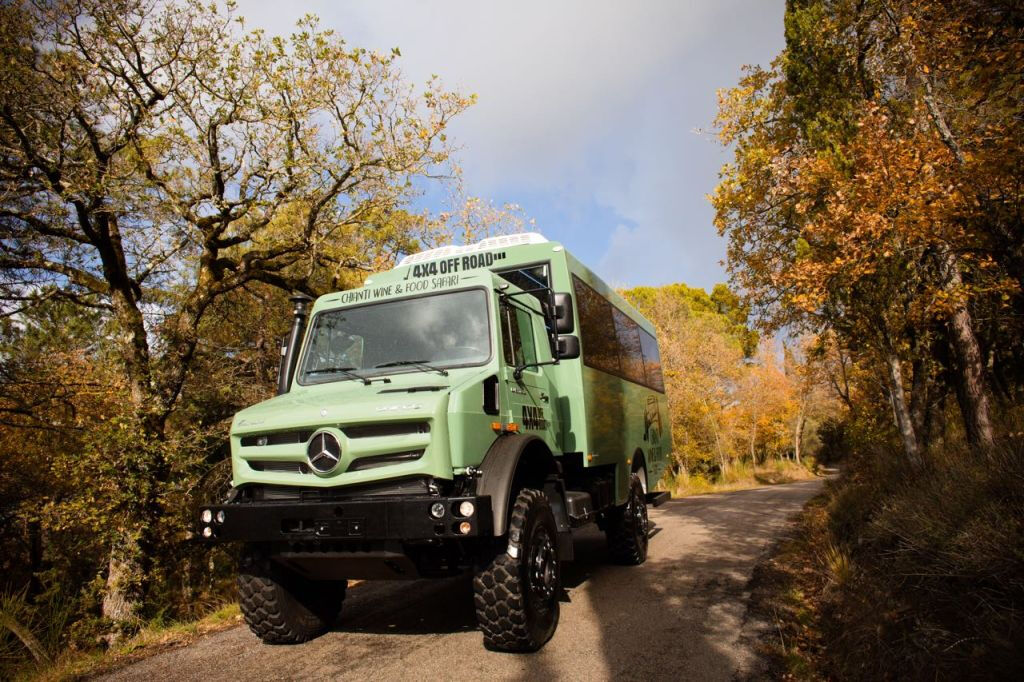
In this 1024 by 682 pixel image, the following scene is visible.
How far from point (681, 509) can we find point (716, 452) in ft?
74.5

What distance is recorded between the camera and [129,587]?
9453 millimetres

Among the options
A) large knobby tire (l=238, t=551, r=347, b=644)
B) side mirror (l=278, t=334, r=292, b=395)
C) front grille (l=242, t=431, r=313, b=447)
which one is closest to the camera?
front grille (l=242, t=431, r=313, b=447)

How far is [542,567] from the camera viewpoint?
4746mm

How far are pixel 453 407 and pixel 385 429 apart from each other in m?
0.50

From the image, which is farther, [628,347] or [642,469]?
[642,469]

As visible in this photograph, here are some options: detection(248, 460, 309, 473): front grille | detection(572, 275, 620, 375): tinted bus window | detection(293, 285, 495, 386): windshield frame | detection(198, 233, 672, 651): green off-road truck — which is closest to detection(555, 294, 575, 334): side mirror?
detection(198, 233, 672, 651): green off-road truck

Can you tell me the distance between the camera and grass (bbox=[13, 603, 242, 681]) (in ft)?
15.0

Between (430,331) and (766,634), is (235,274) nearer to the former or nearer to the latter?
(430,331)

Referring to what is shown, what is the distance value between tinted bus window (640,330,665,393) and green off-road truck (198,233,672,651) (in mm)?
3704

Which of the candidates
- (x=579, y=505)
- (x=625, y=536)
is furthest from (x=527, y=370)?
(x=625, y=536)

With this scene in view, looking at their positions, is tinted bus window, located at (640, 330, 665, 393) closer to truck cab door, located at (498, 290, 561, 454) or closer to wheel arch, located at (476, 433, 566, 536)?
truck cab door, located at (498, 290, 561, 454)

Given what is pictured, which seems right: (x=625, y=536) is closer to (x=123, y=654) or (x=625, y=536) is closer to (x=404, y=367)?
(x=404, y=367)

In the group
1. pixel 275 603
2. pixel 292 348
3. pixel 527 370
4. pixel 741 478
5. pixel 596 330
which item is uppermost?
pixel 596 330

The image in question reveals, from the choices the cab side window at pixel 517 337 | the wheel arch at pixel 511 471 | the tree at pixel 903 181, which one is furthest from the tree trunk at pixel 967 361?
the wheel arch at pixel 511 471
